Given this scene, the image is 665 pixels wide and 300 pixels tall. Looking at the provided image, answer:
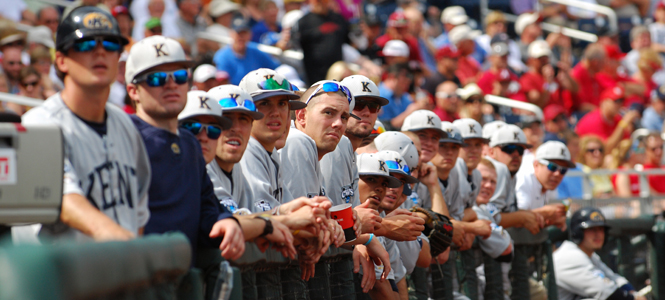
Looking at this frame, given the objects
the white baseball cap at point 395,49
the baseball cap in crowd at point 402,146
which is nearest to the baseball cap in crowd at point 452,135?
the baseball cap in crowd at point 402,146

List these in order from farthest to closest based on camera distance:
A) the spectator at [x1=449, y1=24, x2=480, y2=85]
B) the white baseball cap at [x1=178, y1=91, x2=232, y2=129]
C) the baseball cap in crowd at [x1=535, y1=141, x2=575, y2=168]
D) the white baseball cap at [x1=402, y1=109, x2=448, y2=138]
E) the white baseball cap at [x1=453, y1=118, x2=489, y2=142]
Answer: the spectator at [x1=449, y1=24, x2=480, y2=85], the baseball cap in crowd at [x1=535, y1=141, x2=575, y2=168], the white baseball cap at [x1=453, y1=118, x2=489, y2=142], the white baseball cap at [x1=402, y1=109, x2=448, y2=138], the white baseball cap at [x1=178, y1=91, x2=232, y2=129]

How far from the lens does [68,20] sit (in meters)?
3.35

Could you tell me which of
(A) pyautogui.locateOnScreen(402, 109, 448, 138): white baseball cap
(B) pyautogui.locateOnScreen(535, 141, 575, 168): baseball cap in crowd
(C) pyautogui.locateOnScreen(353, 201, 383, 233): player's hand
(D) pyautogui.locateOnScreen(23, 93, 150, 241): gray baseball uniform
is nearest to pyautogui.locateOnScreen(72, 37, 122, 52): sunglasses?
(D) pyautogui.locateOnScreen(23, 93, 150, 241): gray baseball uniform

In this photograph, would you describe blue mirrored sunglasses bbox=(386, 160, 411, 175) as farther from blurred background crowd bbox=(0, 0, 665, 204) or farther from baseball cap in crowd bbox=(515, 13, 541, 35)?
baseball cap in crowd bbox=(515, 13, 541, 35)

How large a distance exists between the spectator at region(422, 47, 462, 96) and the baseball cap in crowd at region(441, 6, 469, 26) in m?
2.02

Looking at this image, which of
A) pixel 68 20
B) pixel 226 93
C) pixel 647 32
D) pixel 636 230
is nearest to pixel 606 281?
pixel 636 230

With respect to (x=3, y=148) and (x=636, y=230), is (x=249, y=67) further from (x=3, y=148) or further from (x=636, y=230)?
(x=3, y=148)

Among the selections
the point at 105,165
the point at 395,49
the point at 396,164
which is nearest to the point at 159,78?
the point at 105,165

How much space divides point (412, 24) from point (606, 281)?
615 cm

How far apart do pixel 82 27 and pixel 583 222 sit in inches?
276

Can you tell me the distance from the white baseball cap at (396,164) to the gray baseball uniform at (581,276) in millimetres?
3733

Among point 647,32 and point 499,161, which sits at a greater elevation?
point 647,32

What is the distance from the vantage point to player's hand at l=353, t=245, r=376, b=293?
5.23m

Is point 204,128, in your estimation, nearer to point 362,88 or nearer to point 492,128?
point 362,88
